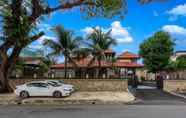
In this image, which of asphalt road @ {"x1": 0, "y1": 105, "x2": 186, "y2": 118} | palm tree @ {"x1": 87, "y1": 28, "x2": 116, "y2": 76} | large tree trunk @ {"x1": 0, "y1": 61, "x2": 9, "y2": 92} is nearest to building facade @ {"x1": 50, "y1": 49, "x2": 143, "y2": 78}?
palm tree @ {"x1": 87, "y1": 28, "x2": 116, "y2": 76}

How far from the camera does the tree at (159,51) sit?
66.8 metres

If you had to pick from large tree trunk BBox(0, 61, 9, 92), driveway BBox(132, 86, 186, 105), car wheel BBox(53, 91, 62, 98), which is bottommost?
driveway BBox(132, 86, 186, 105)

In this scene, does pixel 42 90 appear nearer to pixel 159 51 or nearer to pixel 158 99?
pixel 158 99

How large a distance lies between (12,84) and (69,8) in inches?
471

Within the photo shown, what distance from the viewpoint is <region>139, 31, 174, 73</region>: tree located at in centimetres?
6681

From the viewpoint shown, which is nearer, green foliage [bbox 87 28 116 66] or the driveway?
the driveway

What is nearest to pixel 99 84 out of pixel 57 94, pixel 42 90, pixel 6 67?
pixel 57 94

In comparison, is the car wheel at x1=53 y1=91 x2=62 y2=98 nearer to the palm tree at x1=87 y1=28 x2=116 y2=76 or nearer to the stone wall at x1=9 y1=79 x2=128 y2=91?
the stone wall at x1=9 y1=79 x2=128 y2=91

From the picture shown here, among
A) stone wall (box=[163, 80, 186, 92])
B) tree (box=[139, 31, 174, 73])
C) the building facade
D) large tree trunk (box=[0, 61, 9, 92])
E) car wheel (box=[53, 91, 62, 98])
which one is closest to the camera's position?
car wheel (box=[53, 91, 62, 98])

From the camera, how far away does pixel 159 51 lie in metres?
67.5

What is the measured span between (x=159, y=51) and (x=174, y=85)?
2717 cm

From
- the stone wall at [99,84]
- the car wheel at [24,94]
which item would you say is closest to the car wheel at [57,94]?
the car wheel at [24,94]

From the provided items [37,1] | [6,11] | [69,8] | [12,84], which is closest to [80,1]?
[69,8]

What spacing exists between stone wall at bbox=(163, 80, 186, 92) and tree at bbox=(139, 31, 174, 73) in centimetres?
2559
